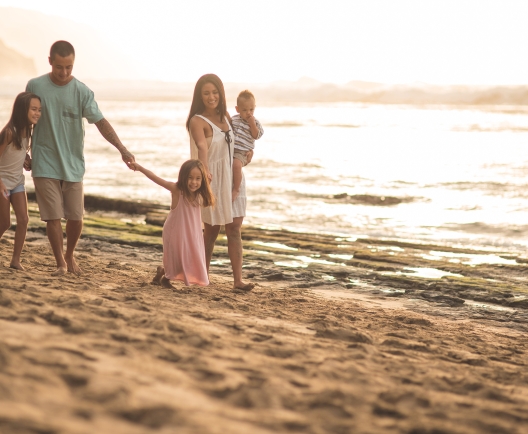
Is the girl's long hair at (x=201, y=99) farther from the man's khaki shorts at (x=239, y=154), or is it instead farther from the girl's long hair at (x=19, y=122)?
the girl's long hair at (x=19, y=122)

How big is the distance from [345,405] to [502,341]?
2830 millimetres

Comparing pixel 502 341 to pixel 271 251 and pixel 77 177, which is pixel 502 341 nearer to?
pixel 77 177

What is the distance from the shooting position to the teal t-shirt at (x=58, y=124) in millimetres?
5883

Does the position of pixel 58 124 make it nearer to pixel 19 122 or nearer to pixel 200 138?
pixel 19 122

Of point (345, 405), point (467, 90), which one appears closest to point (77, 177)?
point (345, 405)

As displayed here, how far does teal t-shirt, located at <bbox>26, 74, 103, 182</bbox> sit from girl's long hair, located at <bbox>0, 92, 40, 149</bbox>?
101mm

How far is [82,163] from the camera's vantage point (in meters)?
6.18

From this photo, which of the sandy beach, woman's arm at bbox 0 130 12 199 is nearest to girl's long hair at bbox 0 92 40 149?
woman's arm at bbox 0 130 12 199

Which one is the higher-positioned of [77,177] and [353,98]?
[353,98]

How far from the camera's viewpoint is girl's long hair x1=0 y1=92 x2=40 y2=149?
571 centimetres

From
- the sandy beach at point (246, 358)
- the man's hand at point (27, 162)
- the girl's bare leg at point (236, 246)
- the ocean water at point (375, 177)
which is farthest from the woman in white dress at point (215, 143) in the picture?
the ocean water at point (375, 177)

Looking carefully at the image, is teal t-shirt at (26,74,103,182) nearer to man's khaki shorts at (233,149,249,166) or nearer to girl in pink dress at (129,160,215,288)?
girl in pink dress at (129,160,215,288)

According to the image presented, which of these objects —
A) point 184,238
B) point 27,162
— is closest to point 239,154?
point 184,238

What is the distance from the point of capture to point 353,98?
81.9 metres
